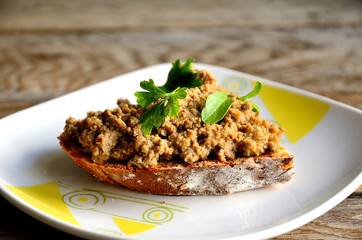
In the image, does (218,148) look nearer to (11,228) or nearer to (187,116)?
(187,116)

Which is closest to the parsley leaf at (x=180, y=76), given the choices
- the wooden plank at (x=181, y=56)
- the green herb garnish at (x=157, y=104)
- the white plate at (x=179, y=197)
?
the green herb garnish at (x=157, y=104)

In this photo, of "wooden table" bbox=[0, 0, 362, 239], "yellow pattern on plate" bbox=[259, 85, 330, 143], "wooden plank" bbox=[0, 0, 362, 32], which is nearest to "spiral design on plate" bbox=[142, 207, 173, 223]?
"yellow pattern on plate" bbox=[259, 85, 330, 143]

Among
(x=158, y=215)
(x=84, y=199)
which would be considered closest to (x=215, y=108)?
(x=158, y=215)

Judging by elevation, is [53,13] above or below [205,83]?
above

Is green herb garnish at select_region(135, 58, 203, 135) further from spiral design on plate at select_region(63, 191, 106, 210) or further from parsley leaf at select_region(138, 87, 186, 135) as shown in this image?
spiral design on plate at select_region(63, 191, 106, 210)

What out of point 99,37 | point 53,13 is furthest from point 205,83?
point 53,13

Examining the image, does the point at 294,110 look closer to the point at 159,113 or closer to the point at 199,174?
the point at 199,174

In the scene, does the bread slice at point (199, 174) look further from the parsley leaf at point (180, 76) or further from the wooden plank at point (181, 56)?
the wooden plank at point (181, 56)

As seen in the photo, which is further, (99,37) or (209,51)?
(99,37)
